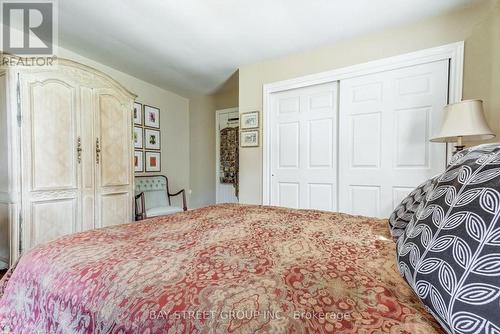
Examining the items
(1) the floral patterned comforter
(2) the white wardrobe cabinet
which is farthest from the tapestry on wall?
(1) the floral patterned comforter

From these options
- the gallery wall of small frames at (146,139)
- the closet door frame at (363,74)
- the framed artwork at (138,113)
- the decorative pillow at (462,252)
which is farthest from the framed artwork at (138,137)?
the decorative pillow at (462,252)

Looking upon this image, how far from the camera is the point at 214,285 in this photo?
2.07 feet

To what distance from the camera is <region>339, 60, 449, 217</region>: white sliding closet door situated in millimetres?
2303

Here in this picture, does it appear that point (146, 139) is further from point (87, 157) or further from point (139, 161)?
point (87, 157)

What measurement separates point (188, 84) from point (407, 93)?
3149 millimetres

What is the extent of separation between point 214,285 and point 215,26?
2.53 metres

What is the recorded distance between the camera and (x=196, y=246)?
929 millimetres

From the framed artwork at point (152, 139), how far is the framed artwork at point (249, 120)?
167 cm

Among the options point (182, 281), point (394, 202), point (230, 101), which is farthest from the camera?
point (230, 101)

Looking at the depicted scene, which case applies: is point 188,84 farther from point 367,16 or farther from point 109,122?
point 367,16

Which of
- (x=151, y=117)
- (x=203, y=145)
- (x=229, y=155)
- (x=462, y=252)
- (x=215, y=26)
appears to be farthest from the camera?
(x=203, y=145)

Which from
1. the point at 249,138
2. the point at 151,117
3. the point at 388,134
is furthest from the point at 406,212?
A: the point at 151,117

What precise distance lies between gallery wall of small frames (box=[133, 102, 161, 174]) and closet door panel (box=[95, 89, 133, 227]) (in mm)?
857

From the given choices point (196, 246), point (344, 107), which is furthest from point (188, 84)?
point (196, 246)
